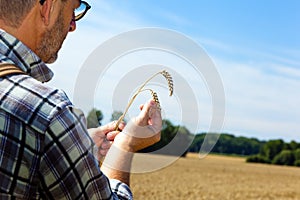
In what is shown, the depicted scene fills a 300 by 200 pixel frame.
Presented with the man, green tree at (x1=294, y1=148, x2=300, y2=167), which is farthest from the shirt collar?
green tree at (x1=294, y1=148, x2=300, y2=167)

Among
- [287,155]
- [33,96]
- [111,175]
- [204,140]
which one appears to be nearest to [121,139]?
[111,175]

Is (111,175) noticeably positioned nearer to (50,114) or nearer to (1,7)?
(50,114)

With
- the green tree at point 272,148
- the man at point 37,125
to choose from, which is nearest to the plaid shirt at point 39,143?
the man at point 37,125

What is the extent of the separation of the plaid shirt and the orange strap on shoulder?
13 millimetres

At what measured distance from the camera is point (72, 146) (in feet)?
5.09

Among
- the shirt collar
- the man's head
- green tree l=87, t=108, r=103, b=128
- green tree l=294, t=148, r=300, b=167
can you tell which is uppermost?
green tree l=294, t=148, r=300, b=167

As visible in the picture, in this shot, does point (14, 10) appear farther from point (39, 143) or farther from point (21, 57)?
point (39, 143)

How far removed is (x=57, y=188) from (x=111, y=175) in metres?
0.49

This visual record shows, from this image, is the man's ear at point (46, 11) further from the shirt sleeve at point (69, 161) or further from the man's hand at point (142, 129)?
the man's hand at point (142, 129)

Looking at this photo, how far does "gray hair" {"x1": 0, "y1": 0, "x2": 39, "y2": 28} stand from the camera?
161 cm

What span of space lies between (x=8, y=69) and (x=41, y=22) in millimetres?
210

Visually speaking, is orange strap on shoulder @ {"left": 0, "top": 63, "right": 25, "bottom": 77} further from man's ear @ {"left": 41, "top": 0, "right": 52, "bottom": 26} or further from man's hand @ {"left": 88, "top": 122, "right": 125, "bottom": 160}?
man's hand @ {"left": 88, "top": 122, "right": 125, "bottom": 160}

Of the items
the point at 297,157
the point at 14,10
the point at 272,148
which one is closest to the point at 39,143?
the point at 14,10

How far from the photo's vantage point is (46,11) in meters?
1.71
